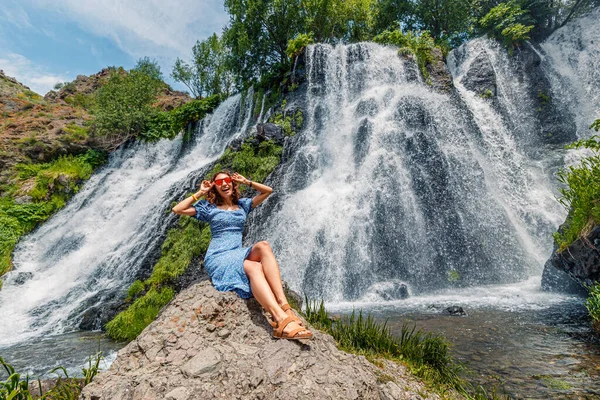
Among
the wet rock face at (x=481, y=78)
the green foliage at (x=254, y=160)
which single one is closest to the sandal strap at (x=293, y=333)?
the green foliage at (x=254, y=160)

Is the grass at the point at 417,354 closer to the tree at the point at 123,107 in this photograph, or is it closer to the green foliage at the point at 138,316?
the green foliage at the point at 138,316

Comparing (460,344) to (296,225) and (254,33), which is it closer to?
(296,225)

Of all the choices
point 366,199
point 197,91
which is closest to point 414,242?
point 366,199

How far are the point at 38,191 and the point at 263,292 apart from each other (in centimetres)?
1949

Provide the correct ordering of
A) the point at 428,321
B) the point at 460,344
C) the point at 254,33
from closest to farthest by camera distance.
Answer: the point at 460,344 → the point at 428,321 → the point at 254,33

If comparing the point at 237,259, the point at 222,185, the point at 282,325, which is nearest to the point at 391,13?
the point at 222,185

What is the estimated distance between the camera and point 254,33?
22.8 meters

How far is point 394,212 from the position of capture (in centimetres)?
1146

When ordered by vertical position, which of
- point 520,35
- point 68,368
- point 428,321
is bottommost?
point 68,368

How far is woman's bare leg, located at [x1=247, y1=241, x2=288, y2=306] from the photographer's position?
3.02 m

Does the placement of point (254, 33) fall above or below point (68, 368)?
above

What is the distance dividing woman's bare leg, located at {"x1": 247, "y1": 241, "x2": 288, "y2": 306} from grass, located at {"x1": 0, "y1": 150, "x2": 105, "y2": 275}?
14.6 m

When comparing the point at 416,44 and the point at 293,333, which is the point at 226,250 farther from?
the point at 416,44

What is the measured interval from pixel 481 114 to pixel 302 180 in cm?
1027
